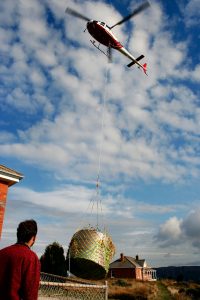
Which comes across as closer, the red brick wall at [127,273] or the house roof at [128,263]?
the red brick wall at [127,273]

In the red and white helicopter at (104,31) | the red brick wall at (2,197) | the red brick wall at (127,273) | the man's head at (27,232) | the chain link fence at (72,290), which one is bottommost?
the chain link fence at (72,290)

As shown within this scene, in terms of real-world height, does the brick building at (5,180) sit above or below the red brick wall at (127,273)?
above

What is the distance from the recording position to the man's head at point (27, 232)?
3.58 meters

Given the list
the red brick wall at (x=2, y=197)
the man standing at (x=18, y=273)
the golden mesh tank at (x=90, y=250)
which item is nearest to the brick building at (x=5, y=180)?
the red brick wall at (x=2, y=197)

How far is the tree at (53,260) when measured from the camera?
3426 cm

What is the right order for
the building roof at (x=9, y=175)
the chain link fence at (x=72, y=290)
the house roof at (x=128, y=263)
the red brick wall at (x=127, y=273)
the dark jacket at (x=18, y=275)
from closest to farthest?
the dark jacket at (x=18, y=275), the chain link fence at (x=72, y=290), the building roof at (x=9, y=175), the red brick wall at (x=127, y=273), the house roof at (x=128, y=263)

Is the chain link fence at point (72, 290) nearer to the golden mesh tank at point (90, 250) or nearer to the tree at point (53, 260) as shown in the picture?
the golden mesh tank at point (90, 250)

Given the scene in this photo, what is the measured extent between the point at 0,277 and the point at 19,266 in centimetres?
22

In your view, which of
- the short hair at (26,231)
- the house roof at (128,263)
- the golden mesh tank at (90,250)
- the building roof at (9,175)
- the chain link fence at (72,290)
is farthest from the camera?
the house roof at (128,263)

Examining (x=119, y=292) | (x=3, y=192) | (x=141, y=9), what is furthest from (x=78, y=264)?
(x=119, y=292)

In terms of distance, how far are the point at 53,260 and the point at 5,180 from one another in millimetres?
25562

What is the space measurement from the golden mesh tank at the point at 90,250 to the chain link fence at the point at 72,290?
21.5 inches

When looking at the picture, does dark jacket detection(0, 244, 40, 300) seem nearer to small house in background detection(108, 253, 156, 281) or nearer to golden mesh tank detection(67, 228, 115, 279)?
golden mesh tank detection(67, 228, 115, 279)

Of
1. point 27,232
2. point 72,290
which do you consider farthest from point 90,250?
point 27,232
